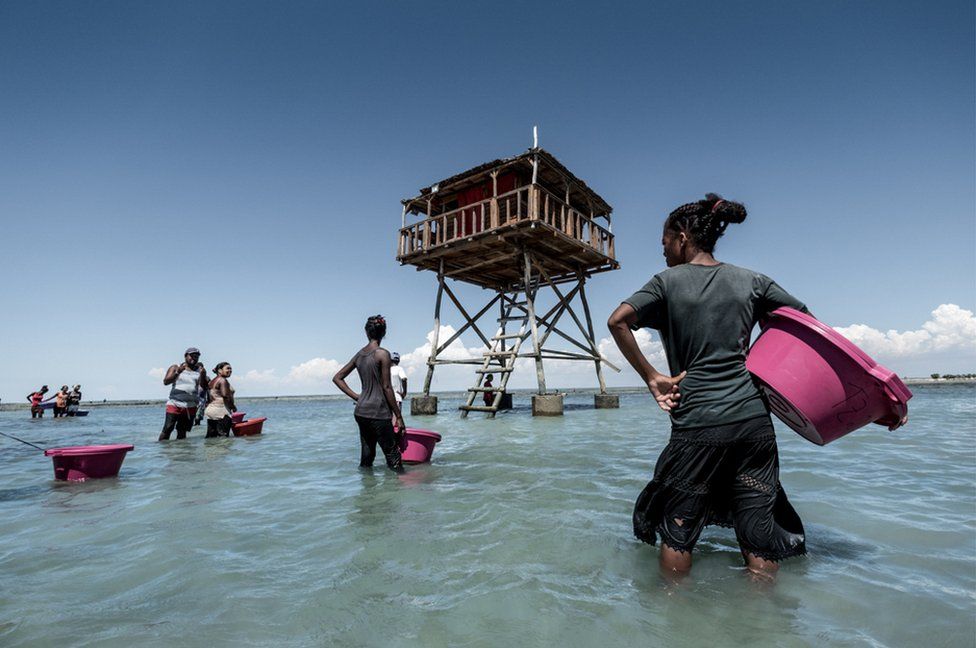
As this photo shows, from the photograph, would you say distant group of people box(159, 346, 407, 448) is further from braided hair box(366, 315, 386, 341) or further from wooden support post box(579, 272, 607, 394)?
wooden support post box(579, 272, 607, 394)

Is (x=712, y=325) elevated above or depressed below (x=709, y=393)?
above

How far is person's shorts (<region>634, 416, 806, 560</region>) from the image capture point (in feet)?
6.91

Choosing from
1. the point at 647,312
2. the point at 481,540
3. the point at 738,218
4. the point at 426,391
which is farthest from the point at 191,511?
the point at 426,391

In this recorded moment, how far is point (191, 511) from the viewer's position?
3.78 metres

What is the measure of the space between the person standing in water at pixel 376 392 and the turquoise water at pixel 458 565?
0.45 metres

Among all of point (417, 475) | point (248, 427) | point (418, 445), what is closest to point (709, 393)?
point (417, 475)

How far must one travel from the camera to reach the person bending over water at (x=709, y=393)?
2.12 m

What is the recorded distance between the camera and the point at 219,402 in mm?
9172

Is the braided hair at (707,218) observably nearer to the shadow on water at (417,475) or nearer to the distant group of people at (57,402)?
the shadow on water at (417,475)

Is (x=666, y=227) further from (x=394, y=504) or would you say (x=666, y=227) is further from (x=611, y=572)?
(x=394, y=504)

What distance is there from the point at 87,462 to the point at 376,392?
11.1 feet

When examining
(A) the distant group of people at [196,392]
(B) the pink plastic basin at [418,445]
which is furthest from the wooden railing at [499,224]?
(B) the pink plastic basin at [418,445]

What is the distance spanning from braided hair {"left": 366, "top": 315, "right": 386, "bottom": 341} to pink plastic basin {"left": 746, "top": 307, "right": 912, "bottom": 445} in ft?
11.8

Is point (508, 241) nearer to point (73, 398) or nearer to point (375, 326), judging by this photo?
point (375, 326)
